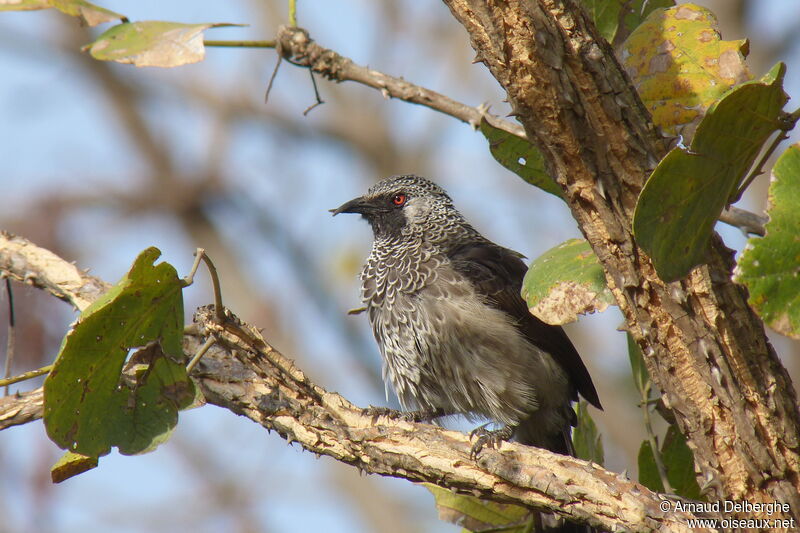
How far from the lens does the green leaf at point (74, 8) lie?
2525 mm

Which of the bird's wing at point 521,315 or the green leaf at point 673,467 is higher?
the bird's wing at point 521,315

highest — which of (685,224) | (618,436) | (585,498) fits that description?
(618,436)

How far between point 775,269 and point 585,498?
2.60 feet

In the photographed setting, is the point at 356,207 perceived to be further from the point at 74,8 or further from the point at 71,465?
the point at 71,465

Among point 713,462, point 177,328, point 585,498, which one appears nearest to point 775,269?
point 713,462

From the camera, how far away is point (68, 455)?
2324 millimetres

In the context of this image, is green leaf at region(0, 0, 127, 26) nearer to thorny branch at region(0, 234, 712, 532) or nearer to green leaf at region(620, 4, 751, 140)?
thorny branch at region(0, 234, 712, 532)

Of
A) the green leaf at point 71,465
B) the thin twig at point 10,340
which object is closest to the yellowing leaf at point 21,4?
the thin twig at point 10,340

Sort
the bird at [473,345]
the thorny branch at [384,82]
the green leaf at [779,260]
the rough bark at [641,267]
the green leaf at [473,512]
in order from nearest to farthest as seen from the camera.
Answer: the green leaf at [779,260] < the rough bark at [641,267] < the thorny branch at [384,82] < the green leaf at [473,512] < the bird at [473,345]

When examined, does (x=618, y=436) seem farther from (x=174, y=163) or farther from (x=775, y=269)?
(x=775, y=269)

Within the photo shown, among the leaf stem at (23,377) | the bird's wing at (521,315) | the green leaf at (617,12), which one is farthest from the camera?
the bird's wing at (521,315)

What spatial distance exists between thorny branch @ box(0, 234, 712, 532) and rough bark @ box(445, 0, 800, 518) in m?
0.22

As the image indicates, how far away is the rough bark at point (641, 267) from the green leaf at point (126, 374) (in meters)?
0.97

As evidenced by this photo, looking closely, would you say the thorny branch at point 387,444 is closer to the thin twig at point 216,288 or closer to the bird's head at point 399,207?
the thin twig at point 216,288
